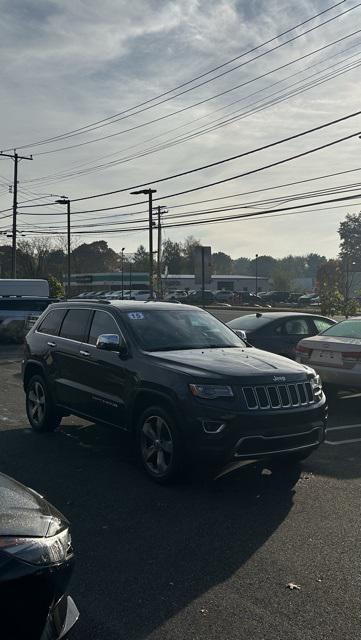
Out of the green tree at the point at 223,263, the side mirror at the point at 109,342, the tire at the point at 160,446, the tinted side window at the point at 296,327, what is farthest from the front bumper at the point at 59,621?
the green tree at the point at 223,263

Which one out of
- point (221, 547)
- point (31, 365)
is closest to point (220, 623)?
point (221, 547)

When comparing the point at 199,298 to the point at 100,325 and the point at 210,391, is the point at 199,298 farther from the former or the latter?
the point at 210,391

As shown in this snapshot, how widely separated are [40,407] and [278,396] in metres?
3.73

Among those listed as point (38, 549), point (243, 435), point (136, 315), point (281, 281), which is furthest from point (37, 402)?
point (281, 281)

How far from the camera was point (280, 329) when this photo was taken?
12156mm

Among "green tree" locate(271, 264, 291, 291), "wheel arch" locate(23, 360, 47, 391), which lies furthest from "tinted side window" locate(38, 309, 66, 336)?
"green tree" locate(271, 264, 291, 291)

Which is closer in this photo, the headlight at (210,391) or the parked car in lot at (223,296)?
the headlight at (210,391)

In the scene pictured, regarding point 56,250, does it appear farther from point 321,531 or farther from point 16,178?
point 321,531

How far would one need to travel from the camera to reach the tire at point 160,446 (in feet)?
18.3

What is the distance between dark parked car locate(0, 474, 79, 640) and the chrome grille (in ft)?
9.02

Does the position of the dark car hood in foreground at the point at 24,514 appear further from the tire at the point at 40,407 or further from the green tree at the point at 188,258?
the green tree at the point at 188,258

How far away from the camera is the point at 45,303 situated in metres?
22.5

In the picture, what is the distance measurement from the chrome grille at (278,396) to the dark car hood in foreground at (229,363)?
0.34ft

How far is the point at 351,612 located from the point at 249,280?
120m
